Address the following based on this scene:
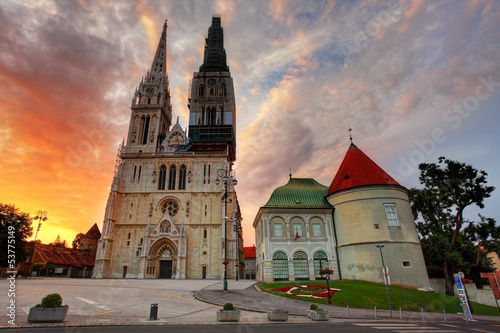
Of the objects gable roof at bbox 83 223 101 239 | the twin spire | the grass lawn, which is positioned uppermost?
the twin spire

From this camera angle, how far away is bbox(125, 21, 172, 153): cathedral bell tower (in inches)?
2036

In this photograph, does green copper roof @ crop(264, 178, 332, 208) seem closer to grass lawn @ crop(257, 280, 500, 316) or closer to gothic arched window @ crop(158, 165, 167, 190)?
grass lawn @ crop(257, 280, 500, 316)

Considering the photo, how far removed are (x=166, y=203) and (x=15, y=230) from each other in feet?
64.9

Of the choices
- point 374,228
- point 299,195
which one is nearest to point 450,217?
point 374,228

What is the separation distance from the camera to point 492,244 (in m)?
31.2

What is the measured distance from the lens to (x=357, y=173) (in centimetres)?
3431

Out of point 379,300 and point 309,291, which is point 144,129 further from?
point 379,300

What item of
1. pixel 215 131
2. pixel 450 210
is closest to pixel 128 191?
pixel 215 131

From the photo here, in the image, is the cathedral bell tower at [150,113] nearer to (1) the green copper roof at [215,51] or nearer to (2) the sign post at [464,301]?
(1) the green copper roof at [215,51]

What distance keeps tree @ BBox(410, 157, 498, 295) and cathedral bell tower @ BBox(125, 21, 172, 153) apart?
153 feet

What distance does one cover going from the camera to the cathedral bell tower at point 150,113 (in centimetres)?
5172

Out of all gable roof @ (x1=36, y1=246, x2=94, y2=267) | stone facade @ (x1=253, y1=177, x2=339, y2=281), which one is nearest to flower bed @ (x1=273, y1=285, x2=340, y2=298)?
stone facade @ (x1=253, y1=177, x2=339, y2=281)

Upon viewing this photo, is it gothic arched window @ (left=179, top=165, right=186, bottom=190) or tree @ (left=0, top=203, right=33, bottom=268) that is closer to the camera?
tree @ (left=0, top=203, right=33, bottom=268)

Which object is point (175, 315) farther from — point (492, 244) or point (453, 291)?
point (492, 244)
